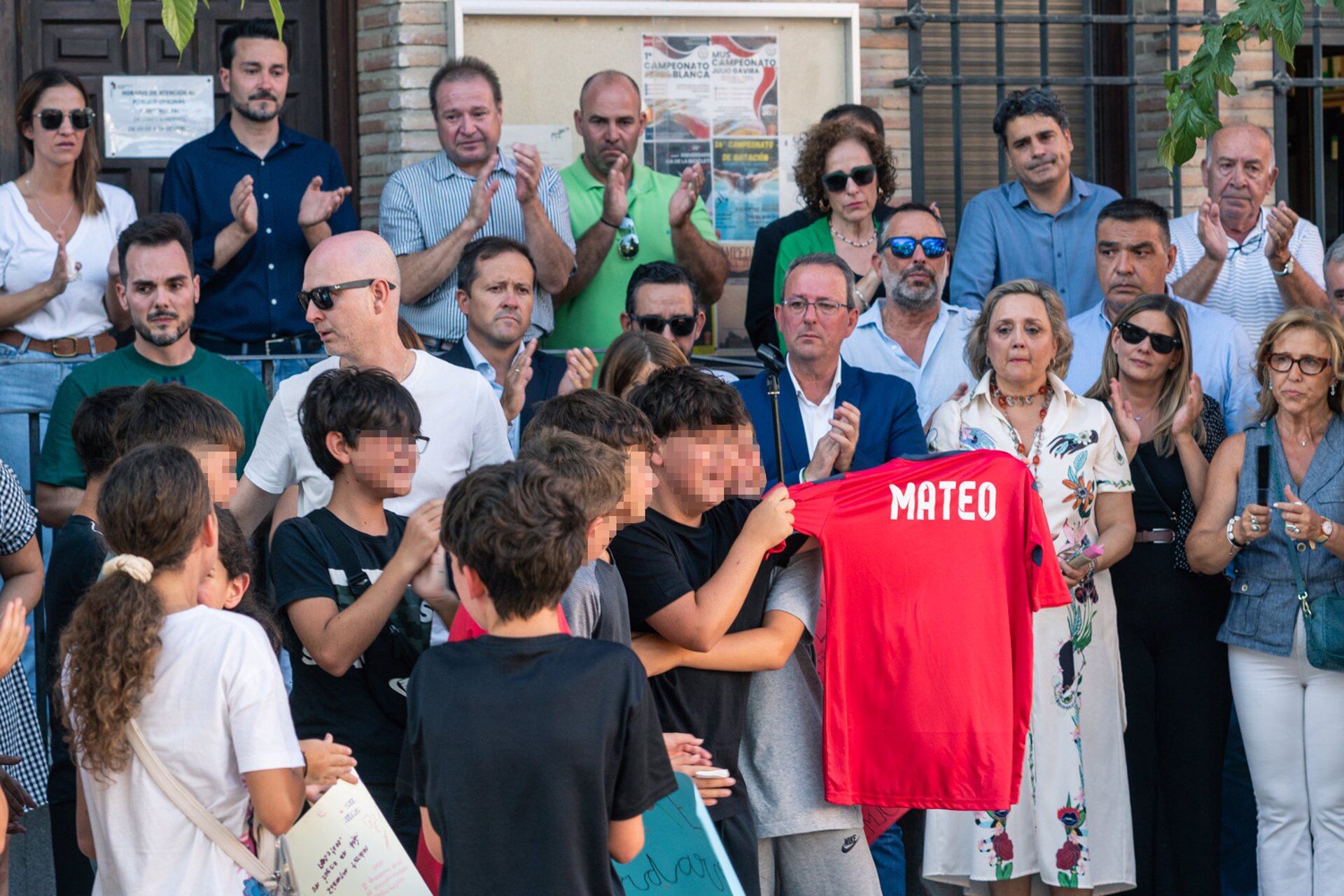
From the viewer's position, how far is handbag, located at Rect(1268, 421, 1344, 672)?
5.28 m

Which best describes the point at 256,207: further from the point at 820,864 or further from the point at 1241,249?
the point at 1241,249

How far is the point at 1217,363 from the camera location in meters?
6.10

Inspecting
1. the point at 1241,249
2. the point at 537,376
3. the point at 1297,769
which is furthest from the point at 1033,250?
the point at 1297,769

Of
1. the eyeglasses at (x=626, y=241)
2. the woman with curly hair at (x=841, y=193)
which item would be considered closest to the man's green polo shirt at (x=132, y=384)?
the eyeglasses at (x=626, y=241)

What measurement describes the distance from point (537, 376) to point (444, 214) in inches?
44.4

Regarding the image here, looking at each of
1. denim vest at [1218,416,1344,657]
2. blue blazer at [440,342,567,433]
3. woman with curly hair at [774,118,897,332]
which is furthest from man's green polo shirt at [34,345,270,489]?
denim vest at [1218,416,1344,657]

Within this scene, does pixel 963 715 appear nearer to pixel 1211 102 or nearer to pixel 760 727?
pixel 760 727

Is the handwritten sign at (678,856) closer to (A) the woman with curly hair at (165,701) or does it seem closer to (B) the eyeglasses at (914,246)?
(A) the woman with curly hair at (165,701)

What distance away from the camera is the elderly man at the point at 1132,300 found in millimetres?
6094

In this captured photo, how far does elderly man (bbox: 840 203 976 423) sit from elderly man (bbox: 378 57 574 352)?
49.6 inches

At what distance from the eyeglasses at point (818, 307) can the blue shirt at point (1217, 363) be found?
112cm

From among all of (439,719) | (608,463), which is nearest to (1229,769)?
(608,463)

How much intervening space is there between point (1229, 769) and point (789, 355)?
227 cm

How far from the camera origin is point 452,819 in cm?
306
